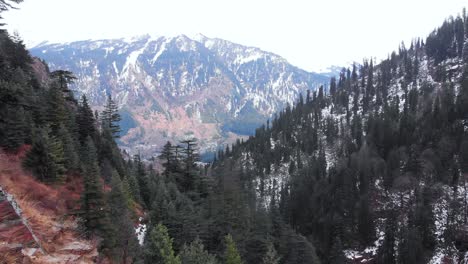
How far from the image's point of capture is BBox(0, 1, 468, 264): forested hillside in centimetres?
3184

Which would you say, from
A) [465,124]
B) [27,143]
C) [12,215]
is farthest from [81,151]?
[465,124]

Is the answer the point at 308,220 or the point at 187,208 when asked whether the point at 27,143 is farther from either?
the point at 308,220

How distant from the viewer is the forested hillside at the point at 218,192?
3184cm

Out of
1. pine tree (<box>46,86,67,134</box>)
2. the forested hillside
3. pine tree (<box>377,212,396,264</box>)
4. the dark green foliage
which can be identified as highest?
pine tree (<box>46,86,67,134</box>)

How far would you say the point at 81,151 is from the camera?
51.9m

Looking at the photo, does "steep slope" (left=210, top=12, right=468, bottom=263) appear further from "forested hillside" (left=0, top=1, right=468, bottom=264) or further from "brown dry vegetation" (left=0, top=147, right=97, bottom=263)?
"brown dry vegetation" (left=0, top=147, right=97, bottom=263)

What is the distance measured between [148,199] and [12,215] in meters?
50.6

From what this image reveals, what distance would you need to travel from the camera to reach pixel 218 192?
63531 millimetres

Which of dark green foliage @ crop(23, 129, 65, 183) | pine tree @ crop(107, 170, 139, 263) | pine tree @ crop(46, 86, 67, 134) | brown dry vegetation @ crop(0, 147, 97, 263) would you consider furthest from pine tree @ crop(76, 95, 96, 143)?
pine tree @ crop(107, 170, 139, 263)

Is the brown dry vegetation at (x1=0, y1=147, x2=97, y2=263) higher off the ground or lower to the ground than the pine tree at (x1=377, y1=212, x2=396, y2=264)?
higher

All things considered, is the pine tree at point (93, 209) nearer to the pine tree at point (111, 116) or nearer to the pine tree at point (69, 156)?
the pine tree at point (69, 156)

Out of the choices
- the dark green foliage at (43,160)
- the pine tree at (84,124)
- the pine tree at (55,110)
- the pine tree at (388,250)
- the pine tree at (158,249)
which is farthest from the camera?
the pine tree at (388,250)

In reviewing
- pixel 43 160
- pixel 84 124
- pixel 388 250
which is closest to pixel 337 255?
pixel 388 250

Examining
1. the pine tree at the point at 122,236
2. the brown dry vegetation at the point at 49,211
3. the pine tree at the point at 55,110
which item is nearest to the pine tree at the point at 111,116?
the pine tree at the point at 55,110
